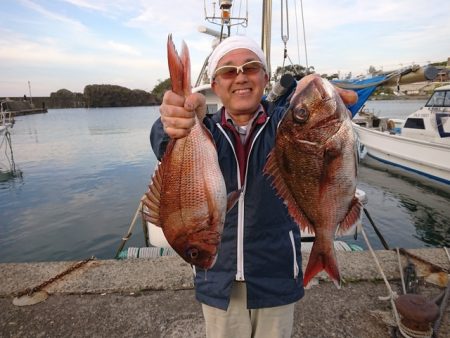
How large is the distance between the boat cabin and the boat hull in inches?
25.3

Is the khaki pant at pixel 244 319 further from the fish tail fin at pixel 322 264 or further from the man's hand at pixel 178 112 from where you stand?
the man's hand at pixel 178 112

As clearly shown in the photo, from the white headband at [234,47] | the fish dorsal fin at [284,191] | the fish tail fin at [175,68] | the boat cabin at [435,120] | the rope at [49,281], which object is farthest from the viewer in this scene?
the boat cabin at [435,120]

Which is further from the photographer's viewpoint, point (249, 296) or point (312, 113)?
point (249, 296)

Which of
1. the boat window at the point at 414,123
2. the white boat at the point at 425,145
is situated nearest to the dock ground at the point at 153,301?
the white boat at the point at 425,145

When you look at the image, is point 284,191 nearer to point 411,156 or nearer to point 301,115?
point 301,115

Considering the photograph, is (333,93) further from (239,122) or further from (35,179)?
(35,179)

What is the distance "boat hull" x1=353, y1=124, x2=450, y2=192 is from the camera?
14.0 metres

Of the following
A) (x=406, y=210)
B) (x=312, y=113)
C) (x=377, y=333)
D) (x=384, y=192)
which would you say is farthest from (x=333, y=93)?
(x=384, y=192)

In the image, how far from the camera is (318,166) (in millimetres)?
1647

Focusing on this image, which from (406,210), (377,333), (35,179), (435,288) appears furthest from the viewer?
(35,179)

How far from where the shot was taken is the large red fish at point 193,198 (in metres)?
1.72

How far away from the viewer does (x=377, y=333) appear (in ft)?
10.5

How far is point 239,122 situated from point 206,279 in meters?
1.14

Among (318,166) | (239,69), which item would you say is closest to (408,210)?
(239,69)
